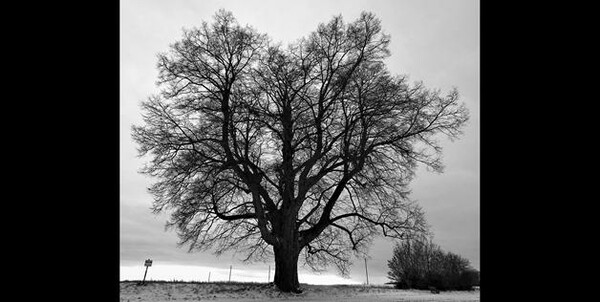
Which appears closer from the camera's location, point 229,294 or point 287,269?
point 229,294

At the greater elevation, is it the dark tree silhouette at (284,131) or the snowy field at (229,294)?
the dark tree silhouette at (284,131)

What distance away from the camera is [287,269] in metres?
21.0

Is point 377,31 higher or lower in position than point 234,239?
higher

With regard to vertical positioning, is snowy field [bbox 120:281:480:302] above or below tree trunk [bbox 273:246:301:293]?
below

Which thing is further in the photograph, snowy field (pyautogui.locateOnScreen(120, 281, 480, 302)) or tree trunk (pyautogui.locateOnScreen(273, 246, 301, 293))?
tree trunk (pyautogui.locateOnScreen(273, 246, 301, 293))

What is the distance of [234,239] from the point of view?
22.3m

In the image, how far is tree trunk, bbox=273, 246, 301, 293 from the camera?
68.0 ft

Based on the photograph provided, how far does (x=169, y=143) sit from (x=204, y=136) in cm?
168

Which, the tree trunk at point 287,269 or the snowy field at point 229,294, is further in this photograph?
the tree trunk at point 287,269

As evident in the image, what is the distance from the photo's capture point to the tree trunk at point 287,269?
816 inches
